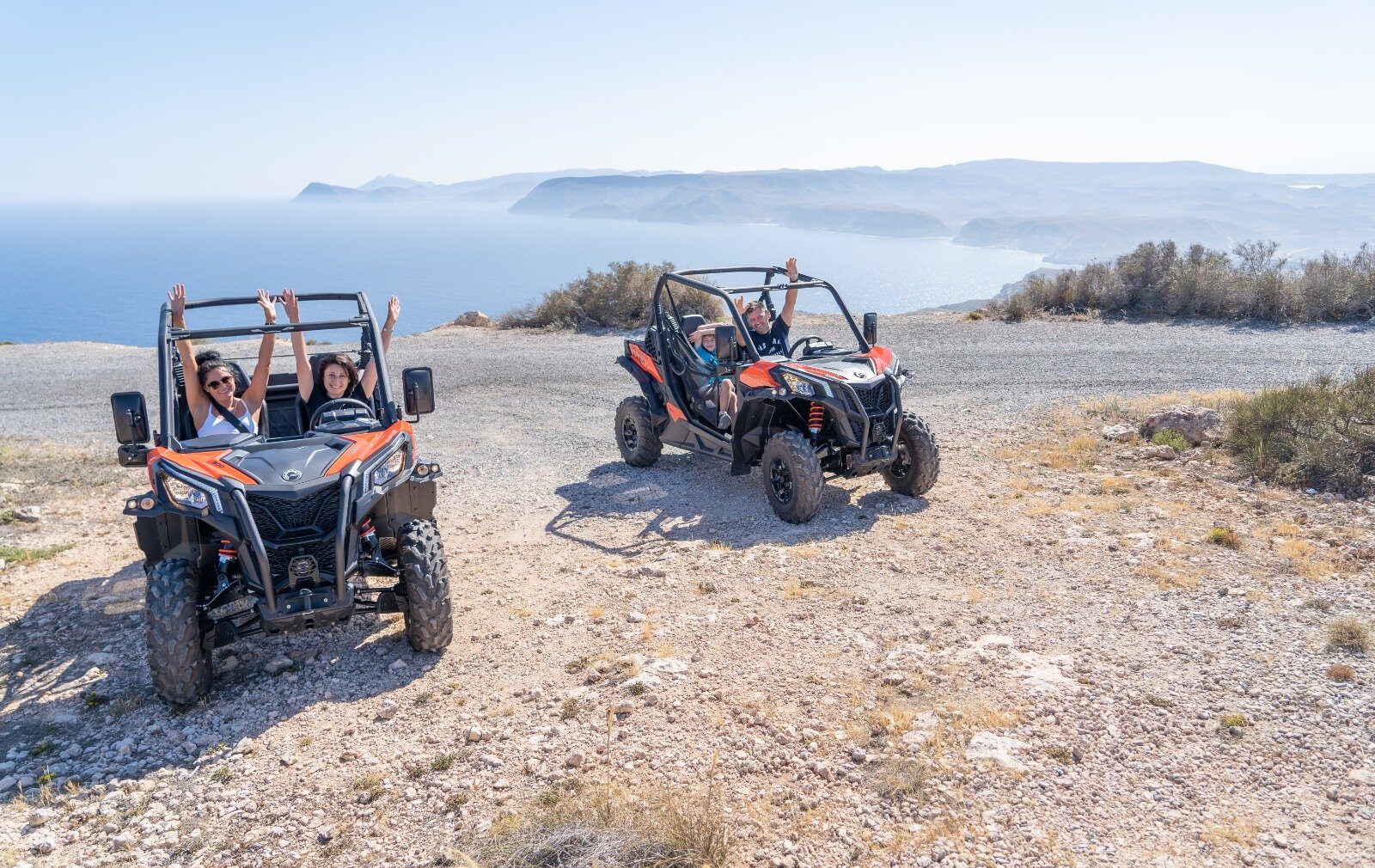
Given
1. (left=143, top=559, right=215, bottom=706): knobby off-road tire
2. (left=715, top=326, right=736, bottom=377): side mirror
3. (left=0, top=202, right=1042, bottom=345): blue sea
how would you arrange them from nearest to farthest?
1. (left=143, top=559, right=215, bottom=706): knobby off-road tire
2. (left=715, top=326, right=736, bottom=377): side mirror
3. (left=0, top=202, right=1042, bottom=345): blue sea

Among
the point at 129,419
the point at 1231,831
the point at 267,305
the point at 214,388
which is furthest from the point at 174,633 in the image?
the point at 1231,831

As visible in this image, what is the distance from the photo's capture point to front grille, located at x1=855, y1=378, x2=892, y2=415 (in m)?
7.80

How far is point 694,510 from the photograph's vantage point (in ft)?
28.1

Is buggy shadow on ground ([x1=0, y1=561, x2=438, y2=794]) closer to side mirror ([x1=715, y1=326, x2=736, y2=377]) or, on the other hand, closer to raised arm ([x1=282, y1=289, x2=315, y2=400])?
raised arm ([x1=282, y1=289, x2=315, y2=400])

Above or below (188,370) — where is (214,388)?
below

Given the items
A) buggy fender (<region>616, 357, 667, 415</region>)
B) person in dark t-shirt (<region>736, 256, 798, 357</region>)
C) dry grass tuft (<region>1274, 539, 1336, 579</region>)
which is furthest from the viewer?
buggy fender (<region>616, 357, 667, 415</region>)

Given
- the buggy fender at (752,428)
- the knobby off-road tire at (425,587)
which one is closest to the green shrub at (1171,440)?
the buggy fender at (752,428)

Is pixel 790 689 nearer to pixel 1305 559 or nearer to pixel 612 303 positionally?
pixel 1305 559

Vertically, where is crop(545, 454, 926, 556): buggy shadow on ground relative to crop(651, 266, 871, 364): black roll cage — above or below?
below

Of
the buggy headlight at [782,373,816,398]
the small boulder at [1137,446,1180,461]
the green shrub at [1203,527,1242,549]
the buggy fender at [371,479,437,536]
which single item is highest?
the buggy headlight at [782,373,816,398]

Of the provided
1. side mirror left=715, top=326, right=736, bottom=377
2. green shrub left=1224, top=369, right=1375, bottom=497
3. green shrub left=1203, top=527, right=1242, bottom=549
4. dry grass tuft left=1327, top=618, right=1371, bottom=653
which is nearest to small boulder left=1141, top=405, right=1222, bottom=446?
green shrub left=1224, top=369, right=1375, bottom=497

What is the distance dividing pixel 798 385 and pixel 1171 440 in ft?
15.2

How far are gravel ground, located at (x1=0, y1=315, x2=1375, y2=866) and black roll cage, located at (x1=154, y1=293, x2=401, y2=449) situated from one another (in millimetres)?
1429

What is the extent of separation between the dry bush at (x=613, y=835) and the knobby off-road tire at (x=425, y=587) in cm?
165
